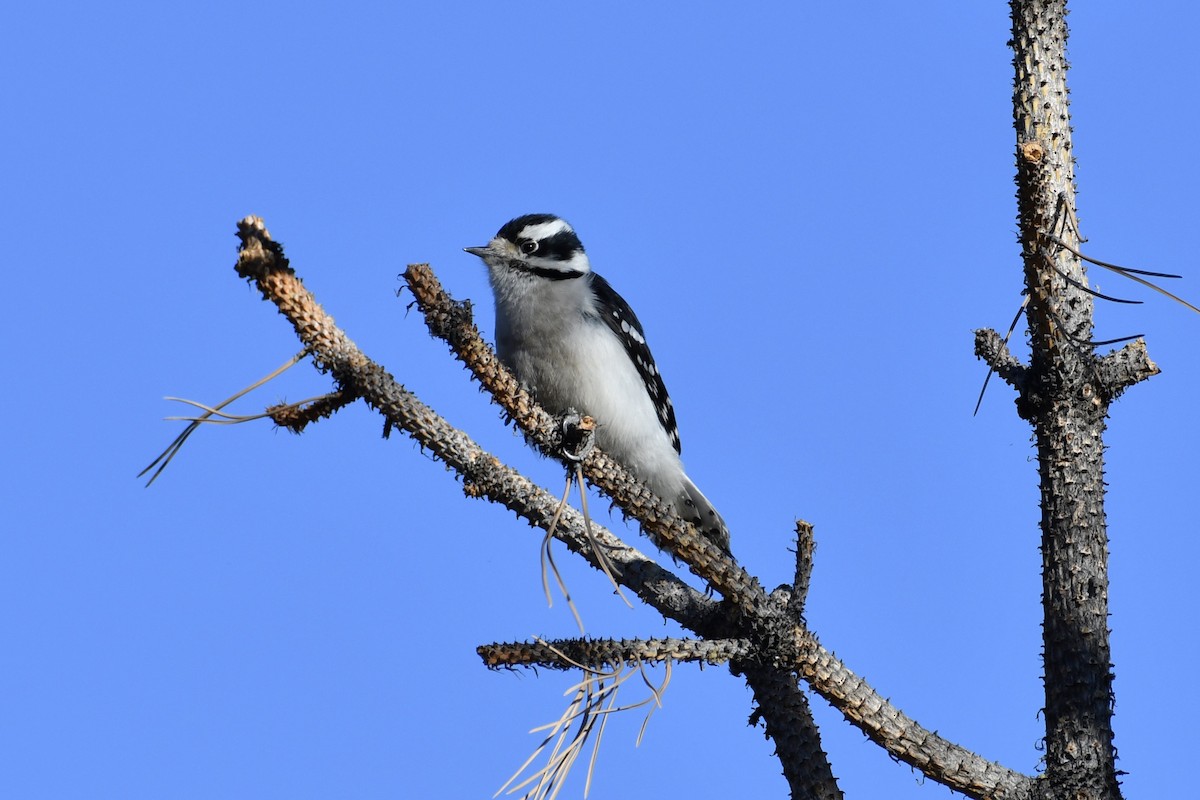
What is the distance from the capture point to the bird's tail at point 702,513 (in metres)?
6.52

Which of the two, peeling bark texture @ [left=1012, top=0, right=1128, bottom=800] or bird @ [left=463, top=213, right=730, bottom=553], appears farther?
bird @ [left=463, top=213, right=730, bottom=553]

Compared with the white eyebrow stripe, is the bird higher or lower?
lower

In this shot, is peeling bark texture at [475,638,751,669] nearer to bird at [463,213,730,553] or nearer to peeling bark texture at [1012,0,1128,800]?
peeling bark texture at [1012,0,1128,800]

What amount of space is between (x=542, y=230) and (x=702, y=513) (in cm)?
194

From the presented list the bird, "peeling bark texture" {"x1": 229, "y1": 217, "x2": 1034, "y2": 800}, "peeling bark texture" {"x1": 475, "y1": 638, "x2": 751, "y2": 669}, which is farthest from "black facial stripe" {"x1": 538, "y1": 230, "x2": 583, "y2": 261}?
"peeling bark texture" {"x1": 475, "y1": 638, "x2": 751, "y2": 669}

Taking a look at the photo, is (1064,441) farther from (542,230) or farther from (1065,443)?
(542,230)

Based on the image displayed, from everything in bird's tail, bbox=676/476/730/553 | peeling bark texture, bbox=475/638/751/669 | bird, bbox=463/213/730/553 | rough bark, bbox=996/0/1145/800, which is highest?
bird, bbox=463/213/730/553

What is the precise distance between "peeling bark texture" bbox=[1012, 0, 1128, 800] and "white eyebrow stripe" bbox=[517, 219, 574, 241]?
11.9 feet

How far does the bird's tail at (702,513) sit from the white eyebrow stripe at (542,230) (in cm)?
168

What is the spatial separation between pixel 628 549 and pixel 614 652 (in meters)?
1.17

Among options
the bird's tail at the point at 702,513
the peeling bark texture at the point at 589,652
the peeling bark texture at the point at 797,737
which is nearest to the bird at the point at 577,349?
the bird's tail at the point at 702,513

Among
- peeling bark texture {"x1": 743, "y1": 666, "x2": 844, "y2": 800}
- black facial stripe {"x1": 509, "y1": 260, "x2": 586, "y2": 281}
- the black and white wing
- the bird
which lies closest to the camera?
peeling bark texture {"x1": 743, "y1": 666, "x2": 844, "y2": 800}

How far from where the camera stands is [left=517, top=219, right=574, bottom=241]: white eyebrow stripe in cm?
698

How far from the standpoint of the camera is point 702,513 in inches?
264
